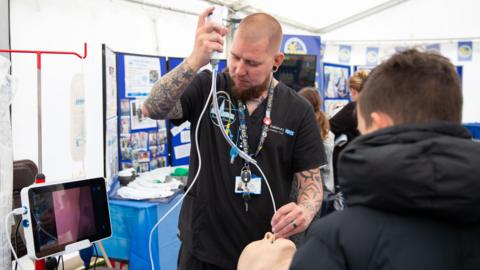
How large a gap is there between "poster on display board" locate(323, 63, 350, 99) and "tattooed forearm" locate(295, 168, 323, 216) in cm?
374

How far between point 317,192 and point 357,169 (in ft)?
2.62

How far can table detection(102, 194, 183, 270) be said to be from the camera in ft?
8.38

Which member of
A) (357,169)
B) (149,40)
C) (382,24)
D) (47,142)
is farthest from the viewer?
(382,24)

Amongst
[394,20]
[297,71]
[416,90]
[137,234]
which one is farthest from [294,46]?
[394,20]

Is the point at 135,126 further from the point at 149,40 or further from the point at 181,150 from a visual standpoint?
the point at 149,40

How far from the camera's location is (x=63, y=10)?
2.92m

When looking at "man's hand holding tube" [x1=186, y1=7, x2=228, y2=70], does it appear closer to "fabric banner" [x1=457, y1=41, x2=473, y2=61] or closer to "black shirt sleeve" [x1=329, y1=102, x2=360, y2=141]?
"black shirt sleeve" [x1=329, y1=102, x2=360, y2=141]

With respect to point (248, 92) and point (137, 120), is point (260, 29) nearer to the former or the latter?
point (248, 92)

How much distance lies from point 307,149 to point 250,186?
27cm

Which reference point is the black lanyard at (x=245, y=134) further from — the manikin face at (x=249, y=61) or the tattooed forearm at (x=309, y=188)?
the tattooed forearm at (x=309, y=188)

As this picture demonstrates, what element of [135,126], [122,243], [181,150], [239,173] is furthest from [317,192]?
[181,150]

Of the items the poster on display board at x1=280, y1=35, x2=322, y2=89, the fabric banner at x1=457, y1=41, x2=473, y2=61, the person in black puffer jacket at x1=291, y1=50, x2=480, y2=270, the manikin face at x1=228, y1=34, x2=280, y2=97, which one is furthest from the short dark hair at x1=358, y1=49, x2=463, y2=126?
the fabric banner at x1=457, y1=41, x2=473, y2=61

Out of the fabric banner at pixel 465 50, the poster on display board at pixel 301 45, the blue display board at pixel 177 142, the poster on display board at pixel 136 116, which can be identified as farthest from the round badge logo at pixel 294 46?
the fabric banner at pixel 465 50

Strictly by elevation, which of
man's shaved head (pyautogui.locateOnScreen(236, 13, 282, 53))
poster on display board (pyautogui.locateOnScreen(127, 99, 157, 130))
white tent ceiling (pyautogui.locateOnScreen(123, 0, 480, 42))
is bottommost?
poster on display board (pyautogui.locateOnScreen(127, 99, 157, 130))
